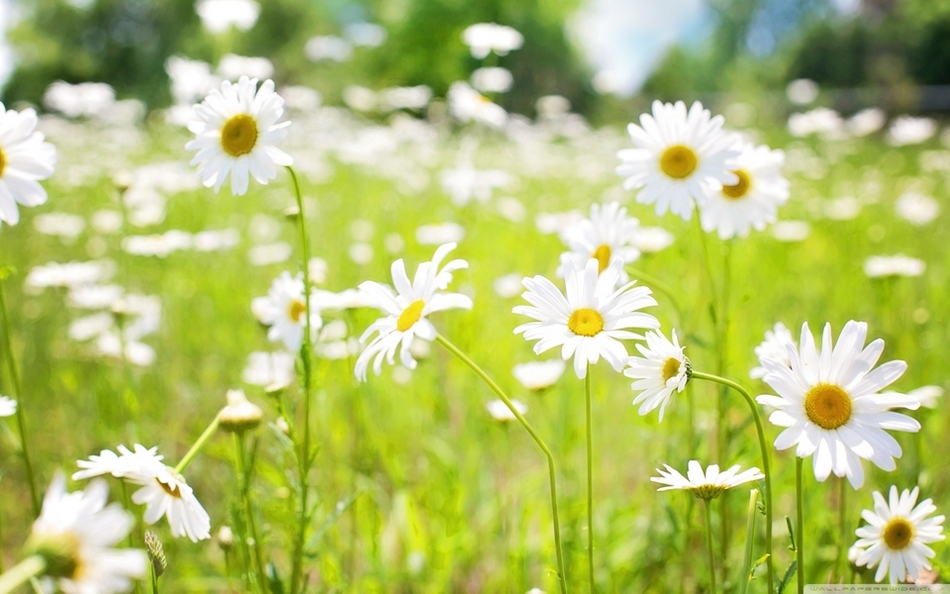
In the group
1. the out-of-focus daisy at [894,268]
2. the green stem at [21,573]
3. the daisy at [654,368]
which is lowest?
the green stem at [21,573]

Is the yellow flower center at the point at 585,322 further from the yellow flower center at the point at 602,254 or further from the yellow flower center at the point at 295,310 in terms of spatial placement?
the yellow flower center at the point at 295,310

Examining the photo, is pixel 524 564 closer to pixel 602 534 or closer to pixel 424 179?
pixel 602 534

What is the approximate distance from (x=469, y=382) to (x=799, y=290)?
1252mm

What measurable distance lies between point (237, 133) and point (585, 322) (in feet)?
1.62

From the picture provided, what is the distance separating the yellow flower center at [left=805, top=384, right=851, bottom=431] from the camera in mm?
681

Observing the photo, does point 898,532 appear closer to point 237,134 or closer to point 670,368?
point 670,368

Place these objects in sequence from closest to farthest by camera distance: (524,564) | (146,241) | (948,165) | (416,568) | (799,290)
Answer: (524,564)
(416,568)
(146,241)
(799,290)
(948,165)

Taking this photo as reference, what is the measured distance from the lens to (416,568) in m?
1.32

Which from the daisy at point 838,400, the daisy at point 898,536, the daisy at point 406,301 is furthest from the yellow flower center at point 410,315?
the daisy at point 898,536

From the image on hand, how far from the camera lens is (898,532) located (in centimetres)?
77

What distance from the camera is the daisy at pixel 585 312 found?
2.38ft

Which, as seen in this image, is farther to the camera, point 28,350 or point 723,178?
point 28,350

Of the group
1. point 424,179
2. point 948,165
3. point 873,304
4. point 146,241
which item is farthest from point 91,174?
point 948,165

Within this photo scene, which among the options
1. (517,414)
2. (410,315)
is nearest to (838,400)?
(517,414)
